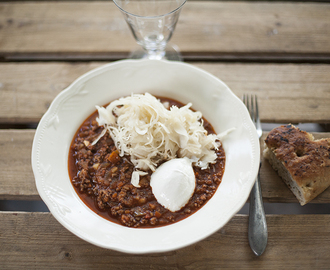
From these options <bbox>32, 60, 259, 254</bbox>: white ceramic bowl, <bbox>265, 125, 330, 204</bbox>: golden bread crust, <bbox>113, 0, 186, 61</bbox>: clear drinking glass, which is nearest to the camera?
<bbox>32, 60, 259, 254</bbox>: white ceramic bowl

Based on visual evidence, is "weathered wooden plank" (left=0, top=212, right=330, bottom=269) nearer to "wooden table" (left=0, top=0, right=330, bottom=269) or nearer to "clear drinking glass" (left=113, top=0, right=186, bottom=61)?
"wooden table" (left=0, top=0, right=330, bottom=269)

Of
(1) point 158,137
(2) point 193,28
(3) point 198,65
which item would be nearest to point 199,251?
(1) point 158,137

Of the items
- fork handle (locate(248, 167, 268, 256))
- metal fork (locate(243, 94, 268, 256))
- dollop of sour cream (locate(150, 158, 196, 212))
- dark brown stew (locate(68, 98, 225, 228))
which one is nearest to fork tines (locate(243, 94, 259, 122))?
dark brown stew (locate(68, 98, 225, 228))

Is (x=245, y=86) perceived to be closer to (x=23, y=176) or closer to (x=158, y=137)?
(x=158, y=137)

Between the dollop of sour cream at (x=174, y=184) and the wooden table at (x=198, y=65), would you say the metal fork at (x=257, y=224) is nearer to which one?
the wooden table at (x=198, y=65)

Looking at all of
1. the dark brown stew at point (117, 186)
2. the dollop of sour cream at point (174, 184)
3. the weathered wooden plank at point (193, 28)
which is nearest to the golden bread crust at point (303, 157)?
the dark brown stew at point (117, 186)

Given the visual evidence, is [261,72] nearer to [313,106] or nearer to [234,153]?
[313,106]
